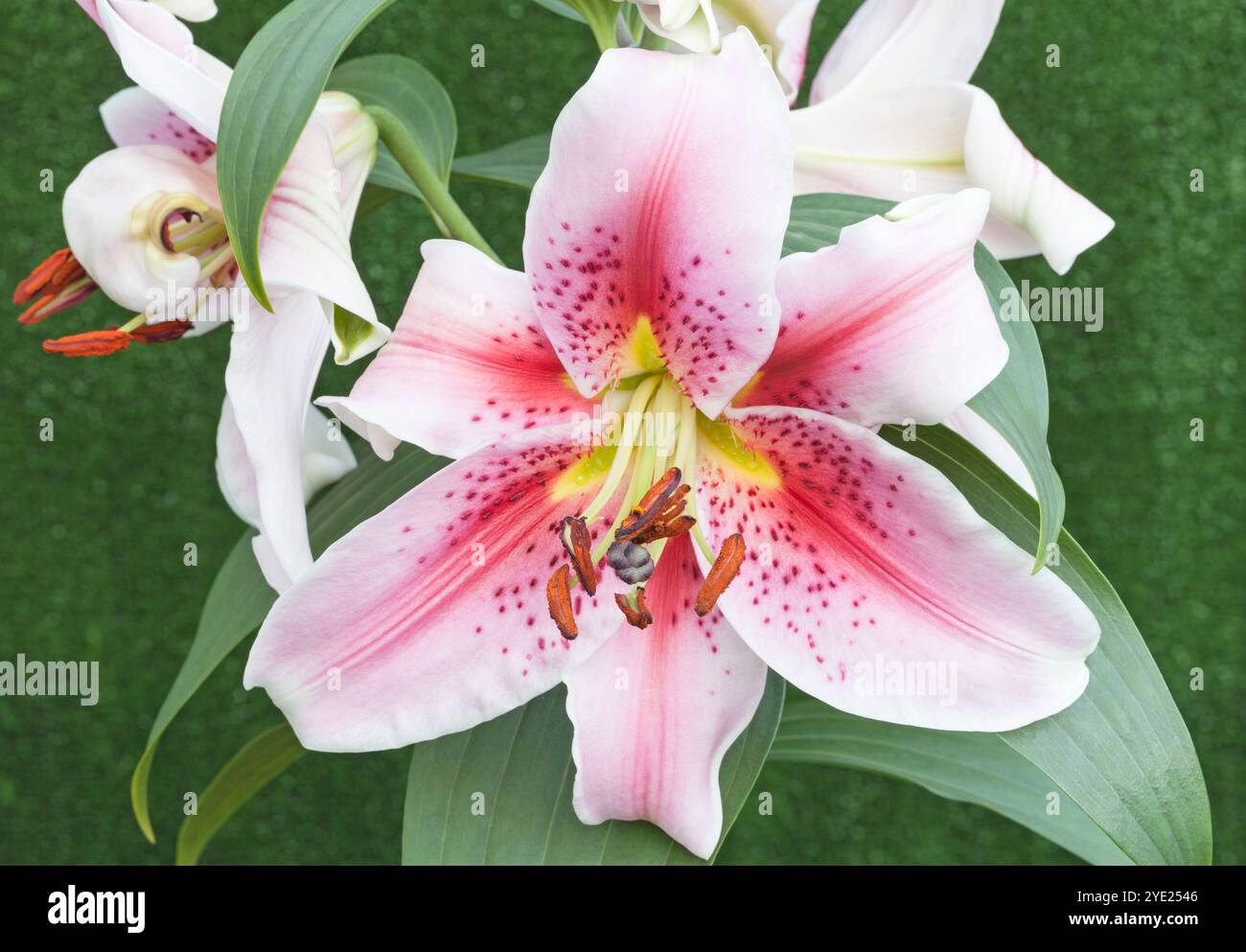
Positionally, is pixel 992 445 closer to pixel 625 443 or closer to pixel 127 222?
pixel 625 443

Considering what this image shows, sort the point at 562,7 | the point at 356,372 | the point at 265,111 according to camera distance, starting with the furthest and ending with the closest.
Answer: the point at 356,372 → the point at 562,7 → the point at 265,111

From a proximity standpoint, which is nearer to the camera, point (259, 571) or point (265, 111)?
point (265, 111)

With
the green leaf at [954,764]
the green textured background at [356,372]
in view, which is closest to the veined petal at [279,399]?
the green leaf at [954,764]

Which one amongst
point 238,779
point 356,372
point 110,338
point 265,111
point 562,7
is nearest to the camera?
point 265,111

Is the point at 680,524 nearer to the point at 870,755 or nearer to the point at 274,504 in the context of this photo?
the point at 274,504

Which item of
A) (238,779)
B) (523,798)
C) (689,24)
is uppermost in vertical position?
(689,24)

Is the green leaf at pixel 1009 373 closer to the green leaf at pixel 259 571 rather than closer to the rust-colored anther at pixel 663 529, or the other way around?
the rust-colored anther at pixel 663 529

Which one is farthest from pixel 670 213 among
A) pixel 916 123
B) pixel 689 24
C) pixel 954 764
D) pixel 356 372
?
pixel 356 372
